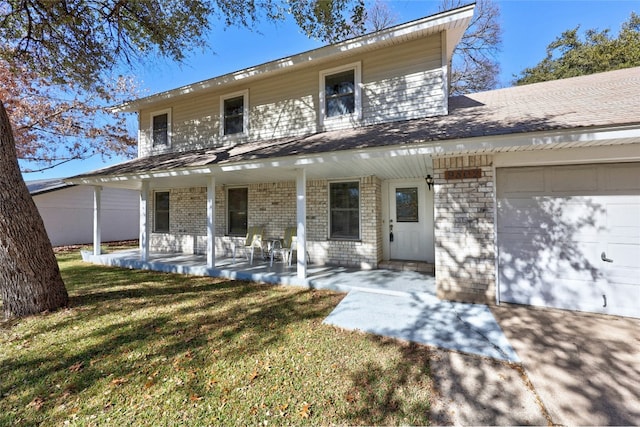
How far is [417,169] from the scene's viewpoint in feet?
20.9

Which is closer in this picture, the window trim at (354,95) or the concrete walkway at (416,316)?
the concrete walkway at (416,316)

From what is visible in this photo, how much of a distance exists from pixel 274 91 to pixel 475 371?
8083mm

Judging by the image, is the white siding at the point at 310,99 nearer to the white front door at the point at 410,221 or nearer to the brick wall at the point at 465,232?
the white front door at the point at 410,221

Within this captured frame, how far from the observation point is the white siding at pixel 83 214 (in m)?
14.1

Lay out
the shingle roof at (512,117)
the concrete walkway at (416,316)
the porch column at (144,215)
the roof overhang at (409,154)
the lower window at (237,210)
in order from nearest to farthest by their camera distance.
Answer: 1. the concrete walkway at (416,316)
2. the roof overhang at (409,154)
3. the shingle roof at (512,117)
4. the porch column at (144,215)
5. the lower window at (237,210)

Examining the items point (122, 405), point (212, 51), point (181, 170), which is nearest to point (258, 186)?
point (181, 170)

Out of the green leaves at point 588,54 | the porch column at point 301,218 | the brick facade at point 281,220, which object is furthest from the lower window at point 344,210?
the green leaves at point 588,54

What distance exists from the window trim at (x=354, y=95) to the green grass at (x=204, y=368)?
4.68 m

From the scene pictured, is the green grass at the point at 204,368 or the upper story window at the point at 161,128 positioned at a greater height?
the upper story window at the point at 161,128

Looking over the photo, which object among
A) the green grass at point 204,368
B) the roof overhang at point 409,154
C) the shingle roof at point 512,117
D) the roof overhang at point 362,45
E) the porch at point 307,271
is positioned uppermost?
the roof overhang at point 362,45

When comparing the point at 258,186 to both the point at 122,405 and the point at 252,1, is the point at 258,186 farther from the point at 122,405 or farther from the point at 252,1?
the point at 122,405

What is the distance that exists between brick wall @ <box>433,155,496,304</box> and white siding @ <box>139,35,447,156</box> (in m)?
2.14

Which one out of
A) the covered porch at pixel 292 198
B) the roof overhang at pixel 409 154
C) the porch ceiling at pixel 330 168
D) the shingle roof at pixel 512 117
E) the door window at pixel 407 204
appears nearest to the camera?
the roof overhang at pixel 409 154

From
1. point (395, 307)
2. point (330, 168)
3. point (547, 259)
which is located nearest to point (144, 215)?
point (330, 168)
